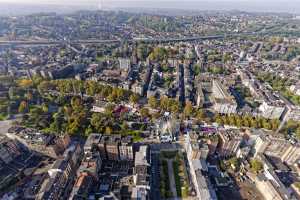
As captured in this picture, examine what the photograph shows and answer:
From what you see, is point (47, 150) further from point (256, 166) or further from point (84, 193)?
point (256, 166)

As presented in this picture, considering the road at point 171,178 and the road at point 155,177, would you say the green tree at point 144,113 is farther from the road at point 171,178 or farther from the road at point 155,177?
the road at point 171,178

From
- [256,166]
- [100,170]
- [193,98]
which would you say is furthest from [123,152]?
[193,98]

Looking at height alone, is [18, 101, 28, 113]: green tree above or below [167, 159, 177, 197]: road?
above

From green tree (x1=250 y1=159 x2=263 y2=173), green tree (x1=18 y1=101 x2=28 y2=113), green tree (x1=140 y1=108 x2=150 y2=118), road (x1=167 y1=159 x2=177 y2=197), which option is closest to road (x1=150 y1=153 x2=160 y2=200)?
road (x1=167 y1=159 x2=177 y2=197)

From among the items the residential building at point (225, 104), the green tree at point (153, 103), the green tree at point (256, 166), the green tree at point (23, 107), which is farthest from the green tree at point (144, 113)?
the green tree at point (23, 107)

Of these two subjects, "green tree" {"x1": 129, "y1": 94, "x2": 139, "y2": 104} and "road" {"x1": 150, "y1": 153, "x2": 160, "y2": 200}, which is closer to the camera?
"road" {"x1": 150, "y1": 153, "x2": 160, "y2": 200}

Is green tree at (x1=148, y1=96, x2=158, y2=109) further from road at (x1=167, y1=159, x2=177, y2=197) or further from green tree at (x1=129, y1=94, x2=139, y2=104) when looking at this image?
road at (x1=167, y1=159, x2=177, y2=197)

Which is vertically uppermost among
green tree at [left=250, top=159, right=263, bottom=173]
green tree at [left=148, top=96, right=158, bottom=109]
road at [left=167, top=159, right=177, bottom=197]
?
green tree at [left=148, top=96, right=158, bottom=109]

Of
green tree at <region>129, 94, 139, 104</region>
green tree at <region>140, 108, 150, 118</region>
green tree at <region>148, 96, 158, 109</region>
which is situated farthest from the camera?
green tree at <region>129, 94, 139, 104</region>

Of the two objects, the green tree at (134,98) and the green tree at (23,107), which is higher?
the green tree at (134,98)

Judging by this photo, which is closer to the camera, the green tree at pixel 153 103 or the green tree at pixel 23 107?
the green tree at pixel 23 107

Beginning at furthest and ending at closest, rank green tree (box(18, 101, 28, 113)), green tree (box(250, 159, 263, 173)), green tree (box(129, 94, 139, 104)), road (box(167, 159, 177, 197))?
green tree (box(129, 94, 139, 104)) → green tree (box(18, 101, 28, 113)) → green tree (box(250, 159, 263, 173)) → road (box(167, 159, 177, 197))
